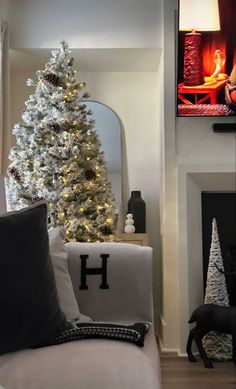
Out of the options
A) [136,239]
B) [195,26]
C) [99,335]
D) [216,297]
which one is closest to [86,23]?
[195,26]

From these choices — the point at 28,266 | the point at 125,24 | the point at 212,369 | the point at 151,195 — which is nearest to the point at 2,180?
the point at 151,195

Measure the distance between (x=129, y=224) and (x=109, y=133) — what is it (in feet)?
2.86

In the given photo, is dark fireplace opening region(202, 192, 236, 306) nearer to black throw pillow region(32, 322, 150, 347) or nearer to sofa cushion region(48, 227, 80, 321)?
sofa cushion region(48, 227, 80, 321)

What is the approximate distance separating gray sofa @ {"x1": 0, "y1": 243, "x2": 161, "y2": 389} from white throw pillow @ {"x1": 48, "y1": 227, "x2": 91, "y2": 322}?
11 centimetres

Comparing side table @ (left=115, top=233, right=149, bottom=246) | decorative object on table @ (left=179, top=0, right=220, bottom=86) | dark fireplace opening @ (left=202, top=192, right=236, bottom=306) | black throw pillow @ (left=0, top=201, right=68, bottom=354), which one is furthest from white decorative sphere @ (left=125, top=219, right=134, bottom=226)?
black throw pillow @ (left=0, top=201, right=68, bottom=354)

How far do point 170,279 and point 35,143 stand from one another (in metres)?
1.43

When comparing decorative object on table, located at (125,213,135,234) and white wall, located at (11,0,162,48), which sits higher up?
white wall, located at (11,0,162,48)

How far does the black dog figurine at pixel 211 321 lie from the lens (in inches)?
125

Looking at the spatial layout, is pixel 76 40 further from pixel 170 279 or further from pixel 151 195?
pixel 170 279

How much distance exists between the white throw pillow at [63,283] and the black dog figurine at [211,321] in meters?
1.50

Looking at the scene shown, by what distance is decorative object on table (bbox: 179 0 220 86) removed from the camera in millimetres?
3242

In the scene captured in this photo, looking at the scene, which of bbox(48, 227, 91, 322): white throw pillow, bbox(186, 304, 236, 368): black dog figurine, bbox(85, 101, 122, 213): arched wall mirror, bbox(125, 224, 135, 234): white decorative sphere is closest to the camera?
bbox(48, 227, 91, 322): white throw pillow

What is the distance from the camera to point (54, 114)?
3287mm

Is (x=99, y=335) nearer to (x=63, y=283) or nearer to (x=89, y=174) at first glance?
(x=63, y=283)
